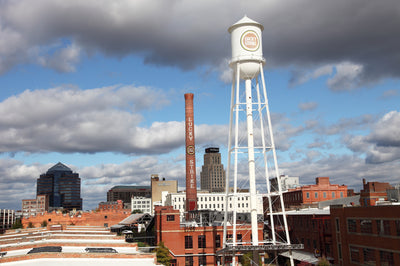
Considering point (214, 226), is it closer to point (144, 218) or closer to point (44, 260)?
point (144, 218)

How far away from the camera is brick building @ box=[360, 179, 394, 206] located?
50.7 metres

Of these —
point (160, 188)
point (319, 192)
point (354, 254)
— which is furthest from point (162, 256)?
point (160, 188)

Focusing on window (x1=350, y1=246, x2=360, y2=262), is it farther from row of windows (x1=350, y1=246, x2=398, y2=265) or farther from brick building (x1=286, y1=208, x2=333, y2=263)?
brick building (x1=286, y1=208, x2=333, y2=263)

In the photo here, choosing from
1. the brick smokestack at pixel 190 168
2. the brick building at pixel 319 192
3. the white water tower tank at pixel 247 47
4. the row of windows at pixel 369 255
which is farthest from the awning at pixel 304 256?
the brick smokestack at pixel 190 168

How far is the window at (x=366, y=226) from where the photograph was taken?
39922mm

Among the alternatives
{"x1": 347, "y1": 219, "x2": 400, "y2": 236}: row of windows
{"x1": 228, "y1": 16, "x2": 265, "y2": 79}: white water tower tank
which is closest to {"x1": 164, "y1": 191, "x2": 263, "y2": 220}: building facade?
{"x1": 347, "y1": 219, "x2": 400, "y2": 236}: row of windows

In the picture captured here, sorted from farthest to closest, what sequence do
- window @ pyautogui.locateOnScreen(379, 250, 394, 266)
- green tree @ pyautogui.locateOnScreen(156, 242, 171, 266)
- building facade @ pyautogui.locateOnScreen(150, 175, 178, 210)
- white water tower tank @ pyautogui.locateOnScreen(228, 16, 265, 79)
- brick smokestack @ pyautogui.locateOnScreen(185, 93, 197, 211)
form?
building facade @ pyautogui.locateOnScreen(150, 175, 178, 210)
brick smokestack @ pyautogui.locateOnScreen(185, 93, 197, 211)
green tree @ pyautogui.locateOnScreen(156, 242, 171, 266)
white water tower tank @ pyautogui.locateOnScreen(228, 16, 265, 79)
window @ pyautogui.locateOnScreen(379, 250, 394, 266)

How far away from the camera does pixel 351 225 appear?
43.6 m

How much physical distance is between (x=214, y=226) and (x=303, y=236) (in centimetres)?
1407

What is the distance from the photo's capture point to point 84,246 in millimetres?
41375

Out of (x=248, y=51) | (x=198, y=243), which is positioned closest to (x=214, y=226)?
(x=198, y=243)

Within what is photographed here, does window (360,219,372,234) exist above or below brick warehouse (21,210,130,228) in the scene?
above

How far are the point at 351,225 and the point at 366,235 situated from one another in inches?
123

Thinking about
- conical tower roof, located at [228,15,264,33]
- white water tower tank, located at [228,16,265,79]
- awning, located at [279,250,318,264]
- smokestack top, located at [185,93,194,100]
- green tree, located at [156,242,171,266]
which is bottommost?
awning, located at [279,250,318,264]
